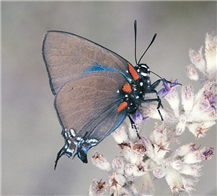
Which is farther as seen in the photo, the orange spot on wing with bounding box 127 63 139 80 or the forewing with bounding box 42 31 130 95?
the orange spot on wing with bounding box 127 63 139 80

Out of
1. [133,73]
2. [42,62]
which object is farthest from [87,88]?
[42,62]

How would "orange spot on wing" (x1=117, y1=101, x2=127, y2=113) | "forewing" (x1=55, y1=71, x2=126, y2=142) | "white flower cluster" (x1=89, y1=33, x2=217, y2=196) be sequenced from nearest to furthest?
"white flower cluster" (x1=89, y1=33, x2=217, y2=196), "forewing" (x1=55, y1=71, x2=126, y2=142), "orange spot on wing" (x1=117, y1=101, x2=127, y2=113)

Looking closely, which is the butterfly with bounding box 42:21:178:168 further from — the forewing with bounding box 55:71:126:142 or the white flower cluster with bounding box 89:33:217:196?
the white flower cluster with bounding box 89:33:217:196

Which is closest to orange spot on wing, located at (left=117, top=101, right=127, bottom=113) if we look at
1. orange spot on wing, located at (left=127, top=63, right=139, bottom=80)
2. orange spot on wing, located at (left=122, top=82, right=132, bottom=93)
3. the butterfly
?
the butterfly

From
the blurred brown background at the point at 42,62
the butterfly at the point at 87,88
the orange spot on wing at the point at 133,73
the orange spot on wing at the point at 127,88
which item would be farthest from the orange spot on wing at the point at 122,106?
the blurred brown background at the point at 42,62

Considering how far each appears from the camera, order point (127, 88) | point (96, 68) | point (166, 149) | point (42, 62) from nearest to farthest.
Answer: point (166, 149), point (96, 68), point (127, 88), point (42, 62)

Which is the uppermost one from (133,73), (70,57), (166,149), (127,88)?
(70,57)

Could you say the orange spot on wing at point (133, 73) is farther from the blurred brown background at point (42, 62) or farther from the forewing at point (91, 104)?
the blurred brown background at point (42, 62)

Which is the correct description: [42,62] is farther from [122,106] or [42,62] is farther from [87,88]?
[122,106]
